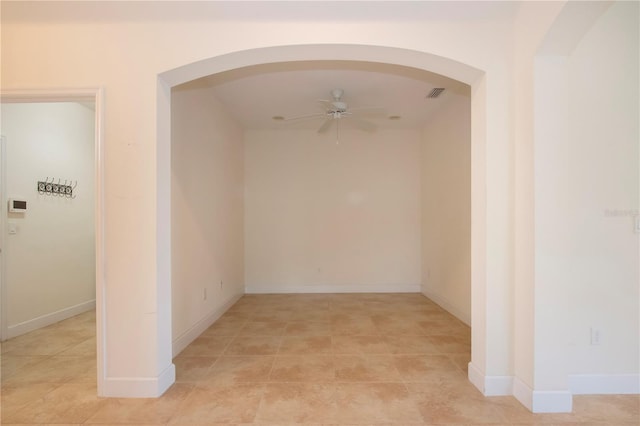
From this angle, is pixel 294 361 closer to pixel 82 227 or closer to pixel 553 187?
pixel 553 187

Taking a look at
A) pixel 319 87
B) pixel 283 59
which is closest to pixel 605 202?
pixel 283 59

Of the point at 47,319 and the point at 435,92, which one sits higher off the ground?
the point at 435,92

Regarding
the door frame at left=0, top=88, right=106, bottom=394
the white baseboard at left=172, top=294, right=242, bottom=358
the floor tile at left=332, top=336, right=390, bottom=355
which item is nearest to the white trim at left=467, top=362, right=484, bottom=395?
the floor tile at left=332, top=336, right=390, bottom=355

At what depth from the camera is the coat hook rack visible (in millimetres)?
3915

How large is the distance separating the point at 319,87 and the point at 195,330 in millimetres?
3087

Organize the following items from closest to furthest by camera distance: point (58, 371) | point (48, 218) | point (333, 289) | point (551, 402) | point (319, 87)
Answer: point (551, 402)
point (58, 371)
point (319, 87)
point (48, 218)
point (333, 289)

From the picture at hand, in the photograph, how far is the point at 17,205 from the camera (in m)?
3.60

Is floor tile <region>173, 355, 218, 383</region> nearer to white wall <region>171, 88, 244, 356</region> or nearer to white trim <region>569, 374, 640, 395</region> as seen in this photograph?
white wall <region>171, 88, 244, 356</region>

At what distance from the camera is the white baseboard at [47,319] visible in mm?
3487

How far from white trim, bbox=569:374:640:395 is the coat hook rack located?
224 inches

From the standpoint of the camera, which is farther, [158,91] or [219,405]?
[158,91]

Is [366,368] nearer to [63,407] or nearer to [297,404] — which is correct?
[297,404]

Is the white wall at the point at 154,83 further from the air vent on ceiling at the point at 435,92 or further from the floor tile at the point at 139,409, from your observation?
the air vent on ceiling at the point at 435,92

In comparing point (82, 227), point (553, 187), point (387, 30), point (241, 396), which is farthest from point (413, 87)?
point (82, 227)
